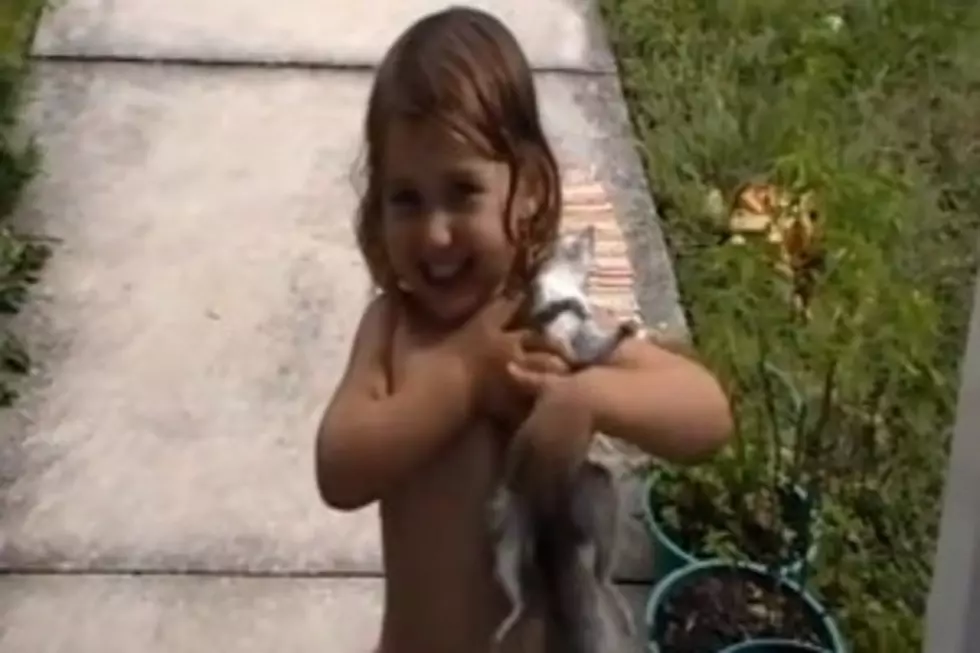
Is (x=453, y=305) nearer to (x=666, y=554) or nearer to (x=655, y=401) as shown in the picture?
(x=655, y=401)

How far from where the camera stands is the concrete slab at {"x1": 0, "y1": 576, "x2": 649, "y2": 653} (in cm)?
277

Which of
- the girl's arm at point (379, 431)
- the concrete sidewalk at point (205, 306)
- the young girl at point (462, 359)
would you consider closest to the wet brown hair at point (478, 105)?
the young girl at point (462, 359)

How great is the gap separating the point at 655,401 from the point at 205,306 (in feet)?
5.78

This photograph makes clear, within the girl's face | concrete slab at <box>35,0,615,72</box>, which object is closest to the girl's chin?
the girl's face

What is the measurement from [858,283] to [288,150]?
1.06m

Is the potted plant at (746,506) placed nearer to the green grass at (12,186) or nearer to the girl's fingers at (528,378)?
the green grass at (12,186)

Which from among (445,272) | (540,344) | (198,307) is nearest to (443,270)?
(445,272)

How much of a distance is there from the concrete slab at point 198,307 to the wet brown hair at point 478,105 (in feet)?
3.78

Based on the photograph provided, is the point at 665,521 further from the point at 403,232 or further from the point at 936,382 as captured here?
the point at 403,232

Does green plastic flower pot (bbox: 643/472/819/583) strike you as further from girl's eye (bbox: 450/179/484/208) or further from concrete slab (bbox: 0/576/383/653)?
girl's eye (bbox: 450/179/484/208)

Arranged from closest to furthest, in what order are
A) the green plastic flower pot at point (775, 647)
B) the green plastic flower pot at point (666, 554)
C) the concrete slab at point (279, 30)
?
the green plastic flower pot at point (775, 647) < the green plastic flower pot at point (666, 554) < the concrete slab at point (279, 30)

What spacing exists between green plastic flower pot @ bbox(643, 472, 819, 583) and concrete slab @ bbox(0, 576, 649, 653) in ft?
0.16

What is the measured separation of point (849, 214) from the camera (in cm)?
359

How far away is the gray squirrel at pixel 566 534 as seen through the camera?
5.80 ft
